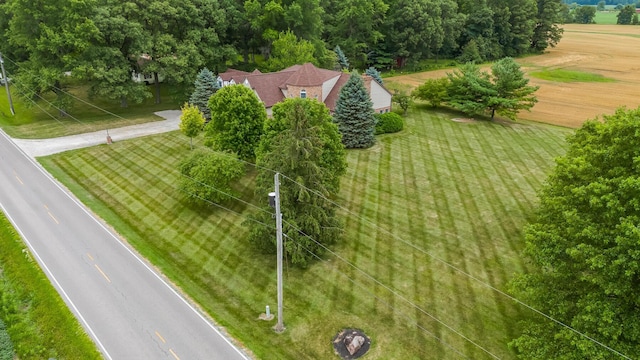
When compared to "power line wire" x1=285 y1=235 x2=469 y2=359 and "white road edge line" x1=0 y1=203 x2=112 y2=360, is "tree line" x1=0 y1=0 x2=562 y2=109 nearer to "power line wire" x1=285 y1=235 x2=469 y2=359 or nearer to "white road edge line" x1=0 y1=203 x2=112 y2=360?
"white road edge line" x1=0 y1=203 x2=112 y2=360

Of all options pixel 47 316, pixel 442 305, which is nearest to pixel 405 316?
pixel 442 305

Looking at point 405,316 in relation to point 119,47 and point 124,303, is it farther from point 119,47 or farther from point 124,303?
point 119,47

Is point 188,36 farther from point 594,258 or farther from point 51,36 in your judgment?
point 594,258

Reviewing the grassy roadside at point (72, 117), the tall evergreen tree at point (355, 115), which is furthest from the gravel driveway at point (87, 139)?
the tall evergreen tree at point (355, 115)

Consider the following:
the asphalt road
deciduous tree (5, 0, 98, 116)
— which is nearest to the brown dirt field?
deciduous tree (5, 0, 98, 116)

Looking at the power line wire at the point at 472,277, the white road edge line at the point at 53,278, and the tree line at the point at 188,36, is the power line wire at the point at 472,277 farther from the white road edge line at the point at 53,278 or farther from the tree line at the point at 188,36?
the tree line at the point at 188,36

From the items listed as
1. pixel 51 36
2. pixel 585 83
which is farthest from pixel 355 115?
pixel 585 83

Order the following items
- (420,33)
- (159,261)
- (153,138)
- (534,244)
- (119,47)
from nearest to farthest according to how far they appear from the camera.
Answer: (534,244)
(159,261)
(153,138)
(119,47)
(420,33)
